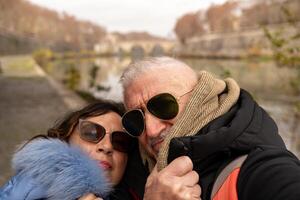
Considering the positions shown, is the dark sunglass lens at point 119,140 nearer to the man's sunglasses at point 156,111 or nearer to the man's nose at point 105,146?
the man's nose at point 105,146

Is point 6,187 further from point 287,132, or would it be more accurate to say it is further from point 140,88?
point 287,132

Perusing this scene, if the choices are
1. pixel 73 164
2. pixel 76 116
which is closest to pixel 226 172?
pixel 73 164

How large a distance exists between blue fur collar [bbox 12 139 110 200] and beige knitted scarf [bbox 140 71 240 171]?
1.17 feet

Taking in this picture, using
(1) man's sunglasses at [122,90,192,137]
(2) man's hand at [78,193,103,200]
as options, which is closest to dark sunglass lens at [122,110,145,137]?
(1) man's sunglasses at [122,90,192,137]

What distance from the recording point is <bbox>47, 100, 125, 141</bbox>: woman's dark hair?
2.13m

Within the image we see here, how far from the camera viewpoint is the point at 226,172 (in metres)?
1.33

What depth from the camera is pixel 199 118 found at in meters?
1.52

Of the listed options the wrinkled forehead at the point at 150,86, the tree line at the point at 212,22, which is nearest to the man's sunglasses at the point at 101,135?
the wrinkled forehead at the point at 150,86

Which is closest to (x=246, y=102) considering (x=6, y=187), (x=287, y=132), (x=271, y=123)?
(x=271, y=123)

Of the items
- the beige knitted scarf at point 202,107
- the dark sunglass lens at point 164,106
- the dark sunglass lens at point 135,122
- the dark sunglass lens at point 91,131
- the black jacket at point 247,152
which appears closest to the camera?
the black jacket at point 247,152

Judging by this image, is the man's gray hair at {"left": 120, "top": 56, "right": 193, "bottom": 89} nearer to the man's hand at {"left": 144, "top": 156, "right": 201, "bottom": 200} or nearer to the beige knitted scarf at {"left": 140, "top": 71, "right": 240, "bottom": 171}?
the beige knitted scarf at {"left": 140, "top": 71, "right": 240, "bottom": 171}

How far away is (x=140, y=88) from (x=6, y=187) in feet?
2.26

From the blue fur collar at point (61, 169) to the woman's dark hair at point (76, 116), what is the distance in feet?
0.95

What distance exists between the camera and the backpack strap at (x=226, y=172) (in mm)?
1314
